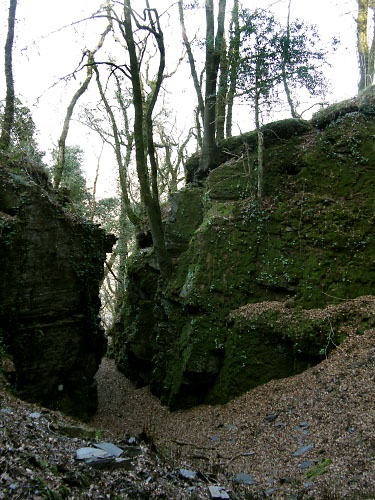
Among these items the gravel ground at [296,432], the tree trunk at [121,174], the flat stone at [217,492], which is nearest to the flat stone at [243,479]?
the gravel ground at [296,432]

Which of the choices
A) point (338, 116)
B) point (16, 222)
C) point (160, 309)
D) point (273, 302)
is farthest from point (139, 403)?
point (338, 116)

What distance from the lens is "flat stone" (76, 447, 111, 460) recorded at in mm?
4227

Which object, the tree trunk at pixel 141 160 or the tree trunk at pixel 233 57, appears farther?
the tree trunk at pixel 233 57

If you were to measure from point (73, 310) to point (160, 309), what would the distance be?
2.88 metres

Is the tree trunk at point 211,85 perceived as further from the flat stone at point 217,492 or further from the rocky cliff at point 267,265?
the flat stone at point 217,492

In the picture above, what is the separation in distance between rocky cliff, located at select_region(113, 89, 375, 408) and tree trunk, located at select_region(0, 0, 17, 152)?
20.8ft

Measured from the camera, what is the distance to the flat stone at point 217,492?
4.31m

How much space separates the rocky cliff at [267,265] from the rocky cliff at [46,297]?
2485 millimetres

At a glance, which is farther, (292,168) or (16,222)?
(292,168)

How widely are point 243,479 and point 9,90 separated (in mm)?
13725

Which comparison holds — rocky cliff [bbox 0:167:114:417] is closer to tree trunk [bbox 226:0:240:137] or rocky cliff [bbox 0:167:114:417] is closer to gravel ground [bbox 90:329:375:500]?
gravel ground [bbox 90:329:375:500]

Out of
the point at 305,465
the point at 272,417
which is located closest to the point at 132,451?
the point at 305,465

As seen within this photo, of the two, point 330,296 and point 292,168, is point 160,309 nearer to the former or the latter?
point 330,296

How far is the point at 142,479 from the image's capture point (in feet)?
14.0
